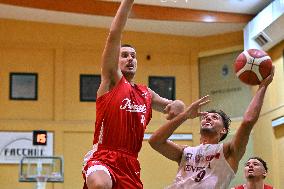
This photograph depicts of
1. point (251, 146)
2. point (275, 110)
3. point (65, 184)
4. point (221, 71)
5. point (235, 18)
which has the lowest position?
point (65, 184)

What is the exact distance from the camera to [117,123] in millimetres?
4293

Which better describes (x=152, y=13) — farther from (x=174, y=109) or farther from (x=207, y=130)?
(x=174, y=109)

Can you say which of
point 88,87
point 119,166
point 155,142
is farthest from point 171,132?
point 88,87

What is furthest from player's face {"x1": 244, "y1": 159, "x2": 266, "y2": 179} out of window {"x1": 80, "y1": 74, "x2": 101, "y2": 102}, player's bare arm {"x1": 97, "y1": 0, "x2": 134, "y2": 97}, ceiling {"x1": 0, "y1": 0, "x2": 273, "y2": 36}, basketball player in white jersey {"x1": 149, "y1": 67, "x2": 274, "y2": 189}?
window {"x1": 80, "y1": 74, "x2": 101, "y2": 102}

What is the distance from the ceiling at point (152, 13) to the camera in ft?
38.6

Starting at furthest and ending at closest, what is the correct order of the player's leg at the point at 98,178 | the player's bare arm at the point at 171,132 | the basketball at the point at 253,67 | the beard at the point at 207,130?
the beard at the point at 207,130 → the basketball at the point at 253,67 → the player's bare arm at the point at 171,132 → the player's leg at the point at 98,178

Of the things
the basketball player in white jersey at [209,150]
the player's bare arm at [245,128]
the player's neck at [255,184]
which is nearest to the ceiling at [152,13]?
the player's neck at [255,184]

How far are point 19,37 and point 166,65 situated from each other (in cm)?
354

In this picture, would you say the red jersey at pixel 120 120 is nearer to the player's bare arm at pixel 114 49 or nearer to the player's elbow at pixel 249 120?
the player's bare arm at pixel 114 49

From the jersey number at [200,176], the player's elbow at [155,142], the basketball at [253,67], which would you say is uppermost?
the basketball at [253,67]

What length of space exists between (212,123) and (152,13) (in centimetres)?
757

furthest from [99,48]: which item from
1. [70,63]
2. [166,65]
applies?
[166,65]

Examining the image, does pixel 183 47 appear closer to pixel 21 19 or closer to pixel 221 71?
pixel 221 71

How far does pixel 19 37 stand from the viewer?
1247cm
